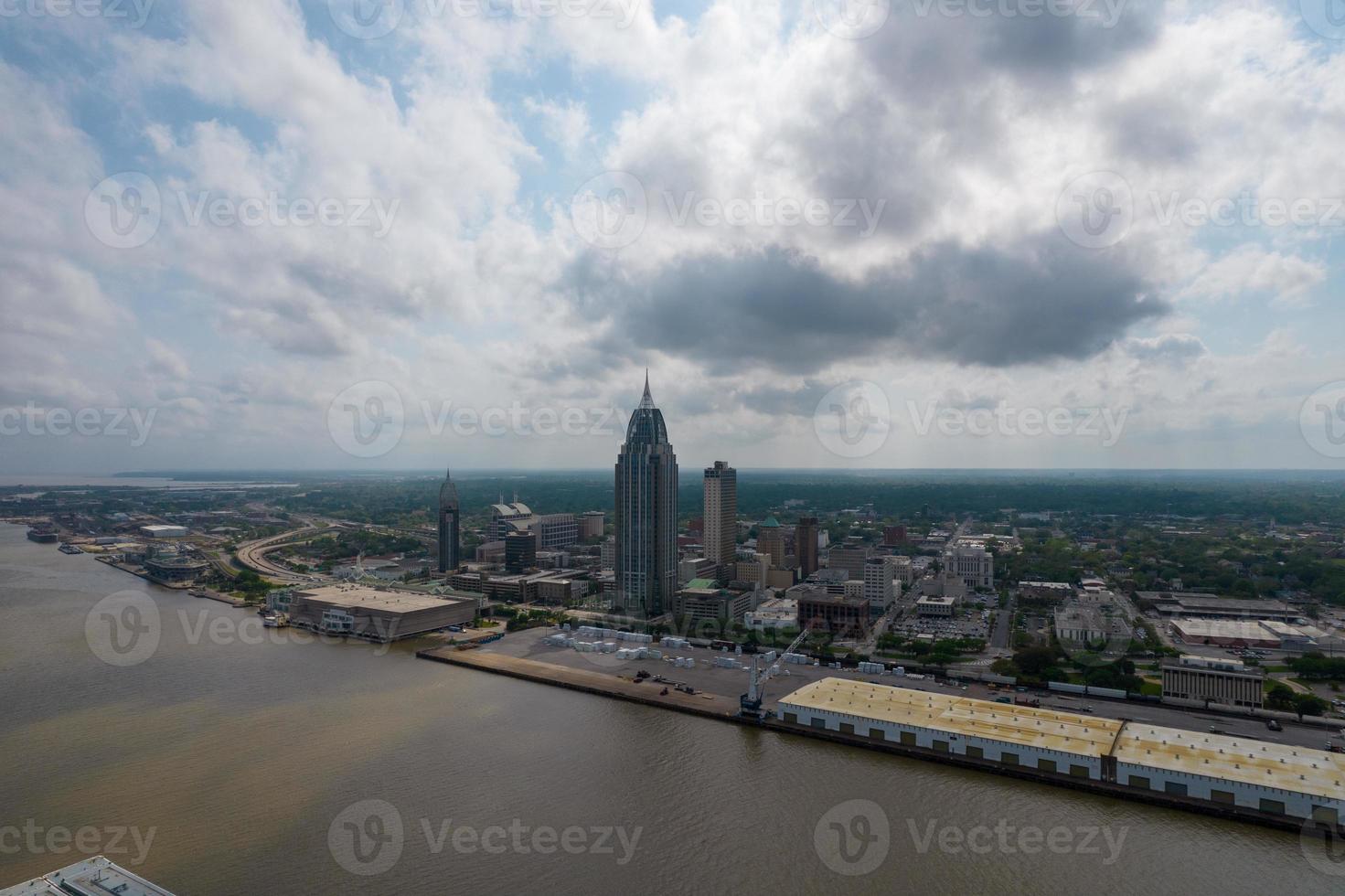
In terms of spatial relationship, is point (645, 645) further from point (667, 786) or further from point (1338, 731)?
point (1338, 731)

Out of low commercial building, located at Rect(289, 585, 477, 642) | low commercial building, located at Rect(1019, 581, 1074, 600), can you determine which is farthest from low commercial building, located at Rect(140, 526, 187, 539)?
low commercial building, located at Rect(1019, 581, 1074, 600)

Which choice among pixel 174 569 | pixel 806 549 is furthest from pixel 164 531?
pixel 806 549

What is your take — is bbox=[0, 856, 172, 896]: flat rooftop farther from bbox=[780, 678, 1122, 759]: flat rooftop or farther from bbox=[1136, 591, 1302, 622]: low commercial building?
bbox=[1136, 591, 1302, 622]: low commercial building

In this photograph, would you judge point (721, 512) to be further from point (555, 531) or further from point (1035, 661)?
point (1035, 661)

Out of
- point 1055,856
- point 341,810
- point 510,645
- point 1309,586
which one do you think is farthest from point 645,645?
point 1309,586

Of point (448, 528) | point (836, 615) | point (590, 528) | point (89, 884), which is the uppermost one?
point (448, 528)

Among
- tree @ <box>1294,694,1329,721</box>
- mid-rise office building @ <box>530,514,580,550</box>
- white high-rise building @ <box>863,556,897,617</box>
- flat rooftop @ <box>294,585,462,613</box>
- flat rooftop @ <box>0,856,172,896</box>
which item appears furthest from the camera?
mid-rise office building @ <box>530,514,580,550</box>

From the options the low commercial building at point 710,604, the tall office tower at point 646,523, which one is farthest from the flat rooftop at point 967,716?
the tall office tower at point 646,523
